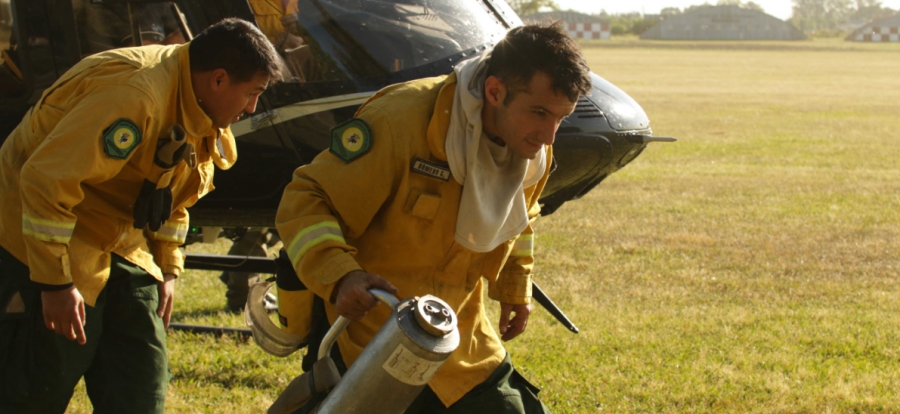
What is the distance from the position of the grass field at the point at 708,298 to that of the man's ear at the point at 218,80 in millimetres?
1947

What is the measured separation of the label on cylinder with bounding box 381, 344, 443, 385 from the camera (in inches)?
83.5

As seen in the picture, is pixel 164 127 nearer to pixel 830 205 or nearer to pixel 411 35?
pixel 411 35

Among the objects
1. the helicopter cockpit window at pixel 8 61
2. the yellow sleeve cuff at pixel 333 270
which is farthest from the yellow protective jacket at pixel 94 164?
the helicopter cockpit window at pixel 8 61

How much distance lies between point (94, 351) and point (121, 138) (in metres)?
0.77

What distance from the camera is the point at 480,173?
2523mm

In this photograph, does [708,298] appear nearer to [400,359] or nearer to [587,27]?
[400,359]

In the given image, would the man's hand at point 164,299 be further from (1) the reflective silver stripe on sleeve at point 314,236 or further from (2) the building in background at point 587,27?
(2) the building in background at point 587,27

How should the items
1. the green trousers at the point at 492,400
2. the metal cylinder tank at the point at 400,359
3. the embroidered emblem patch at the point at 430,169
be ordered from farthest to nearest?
the green trousers at the point at 492,400, the embroidered emblem patch at the point at 430,169, the metal cylinder tank at the point at 400,359

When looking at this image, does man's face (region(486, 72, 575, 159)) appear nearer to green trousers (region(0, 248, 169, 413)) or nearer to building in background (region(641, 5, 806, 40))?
green trousers (region(0, 248, 169, 413))

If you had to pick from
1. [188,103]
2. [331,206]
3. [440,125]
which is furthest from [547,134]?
[188,103]

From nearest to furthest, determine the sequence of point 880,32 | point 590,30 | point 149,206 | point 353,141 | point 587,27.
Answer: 1. point 353,141
2. point 149,206
3. point 880,32
4. point 590,30
5. point 587,27

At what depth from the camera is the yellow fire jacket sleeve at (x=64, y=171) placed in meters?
2.53

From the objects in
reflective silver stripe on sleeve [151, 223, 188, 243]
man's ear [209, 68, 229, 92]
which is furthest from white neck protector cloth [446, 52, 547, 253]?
reflective silver stripe on sleeve [151, 223, 188, 243]

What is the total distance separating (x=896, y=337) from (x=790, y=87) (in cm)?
2320
